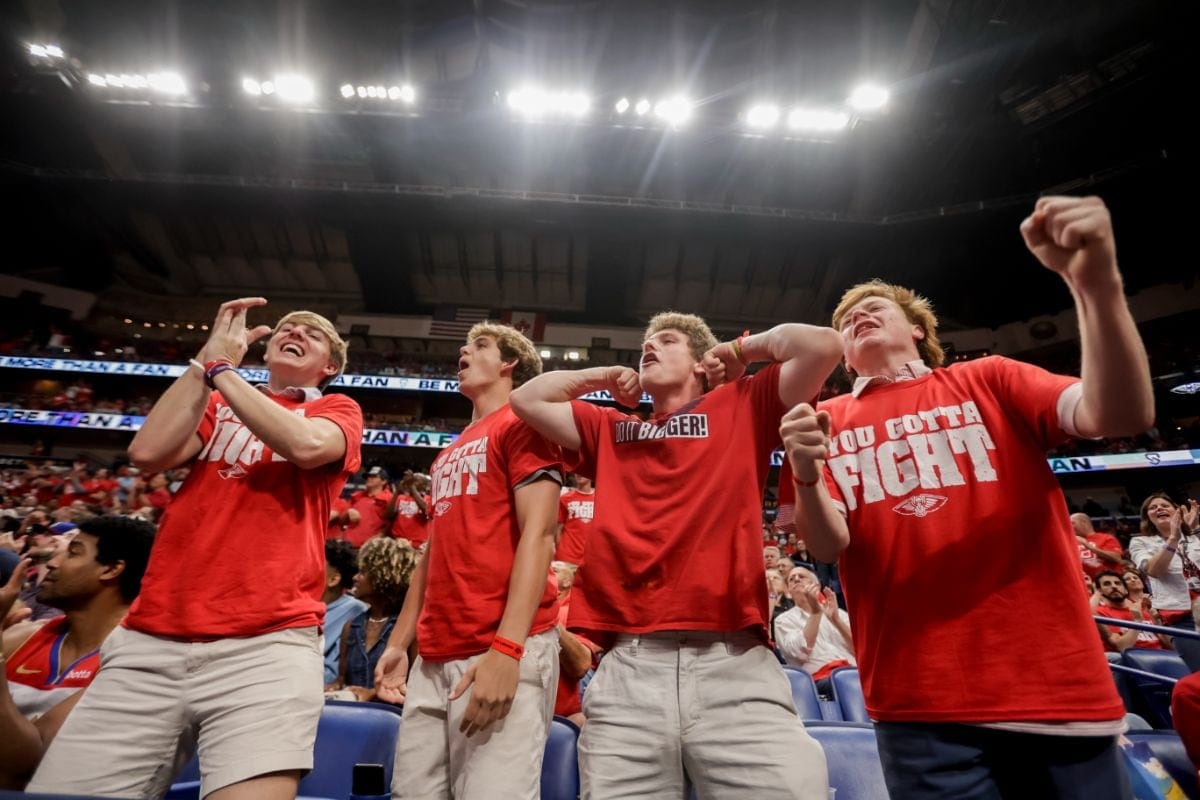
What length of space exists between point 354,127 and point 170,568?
54.5ft

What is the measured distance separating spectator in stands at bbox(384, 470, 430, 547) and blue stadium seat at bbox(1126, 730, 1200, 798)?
5.61m

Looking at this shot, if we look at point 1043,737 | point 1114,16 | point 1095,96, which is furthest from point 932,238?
point 1043,737

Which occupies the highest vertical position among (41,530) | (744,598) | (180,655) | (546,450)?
(41,530)

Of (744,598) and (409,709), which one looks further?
(409,709)

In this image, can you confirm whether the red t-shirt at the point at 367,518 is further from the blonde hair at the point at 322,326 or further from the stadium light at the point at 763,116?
the stadium light at the point at 763,116

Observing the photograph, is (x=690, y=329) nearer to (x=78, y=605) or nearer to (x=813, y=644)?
(x=78, y=605)

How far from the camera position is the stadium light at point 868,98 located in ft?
43.8


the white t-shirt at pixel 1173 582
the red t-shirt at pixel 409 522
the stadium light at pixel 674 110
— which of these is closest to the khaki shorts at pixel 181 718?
the red t-shirt at pixel 409 522

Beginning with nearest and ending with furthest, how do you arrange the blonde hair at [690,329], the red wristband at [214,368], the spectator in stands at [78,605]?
the red wristband at [214,368], the blonde hair at [690,329], the spectator in stands at [78,605]

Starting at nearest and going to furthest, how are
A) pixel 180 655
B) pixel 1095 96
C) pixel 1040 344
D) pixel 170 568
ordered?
pixel 180 655, pixel 170 568, pixel 1095 96, pixel 1040 344

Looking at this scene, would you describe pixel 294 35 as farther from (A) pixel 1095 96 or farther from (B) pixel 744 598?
(A) pixel 1095 96

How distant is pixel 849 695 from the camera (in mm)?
3119

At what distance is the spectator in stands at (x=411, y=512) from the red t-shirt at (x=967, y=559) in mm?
5462

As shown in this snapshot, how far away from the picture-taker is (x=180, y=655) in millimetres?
1392
